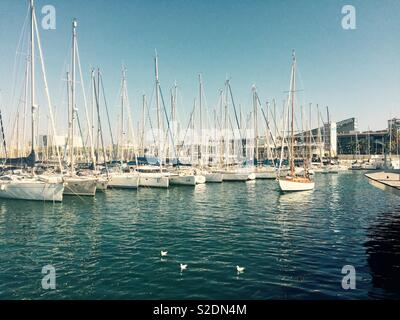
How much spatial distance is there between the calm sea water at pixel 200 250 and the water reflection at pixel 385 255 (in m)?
0.05

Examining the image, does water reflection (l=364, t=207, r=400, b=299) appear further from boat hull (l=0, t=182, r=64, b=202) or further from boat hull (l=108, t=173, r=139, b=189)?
boat hull (l=108, t=173, r=139, b=189)

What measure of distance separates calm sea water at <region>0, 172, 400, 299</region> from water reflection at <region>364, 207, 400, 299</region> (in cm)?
5

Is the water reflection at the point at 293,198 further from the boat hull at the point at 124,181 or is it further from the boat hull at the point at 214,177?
the boat hull at the point at 124,181

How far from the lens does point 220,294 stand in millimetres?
11367

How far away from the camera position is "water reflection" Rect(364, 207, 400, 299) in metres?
11.9

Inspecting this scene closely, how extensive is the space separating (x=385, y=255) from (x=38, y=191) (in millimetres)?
33300

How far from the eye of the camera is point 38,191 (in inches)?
1314

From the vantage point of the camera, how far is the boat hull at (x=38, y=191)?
3312cm

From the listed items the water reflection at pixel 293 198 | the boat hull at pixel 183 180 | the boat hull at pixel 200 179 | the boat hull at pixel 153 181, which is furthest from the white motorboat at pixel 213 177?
the water reflection at pixel 293 198

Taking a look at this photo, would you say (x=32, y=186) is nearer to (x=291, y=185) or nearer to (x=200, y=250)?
(x=200, y=250)

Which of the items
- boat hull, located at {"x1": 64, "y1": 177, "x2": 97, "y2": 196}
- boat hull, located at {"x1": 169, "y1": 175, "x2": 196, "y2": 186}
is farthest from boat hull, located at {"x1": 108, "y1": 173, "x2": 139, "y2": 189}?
boat hull, located at {"x1": 64, "y1": 177, "x2": 97, "y2": 196}
